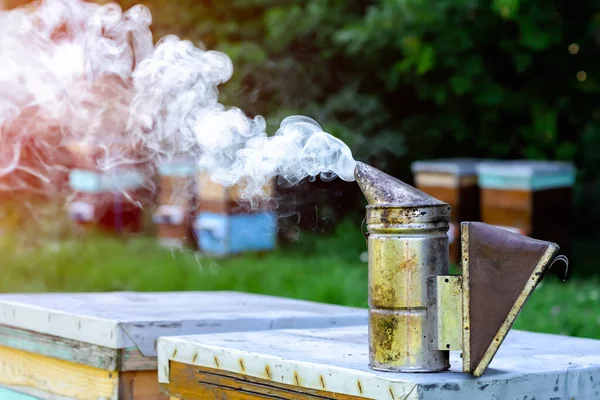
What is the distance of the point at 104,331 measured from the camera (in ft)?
6.45

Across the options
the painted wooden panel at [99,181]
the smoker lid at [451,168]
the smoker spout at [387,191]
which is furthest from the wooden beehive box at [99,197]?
the smoker spout at [387,191]

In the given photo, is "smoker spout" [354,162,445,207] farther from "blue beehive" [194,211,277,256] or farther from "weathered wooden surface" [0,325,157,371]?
"blue beehive" [194,211,277,256]

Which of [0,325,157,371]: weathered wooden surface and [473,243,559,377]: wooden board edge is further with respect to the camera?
[0,325,157,371]: weathered wooden surface

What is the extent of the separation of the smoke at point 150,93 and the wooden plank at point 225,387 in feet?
1.38

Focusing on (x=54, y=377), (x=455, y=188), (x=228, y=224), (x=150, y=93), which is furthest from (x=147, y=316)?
(x=228, y=224)

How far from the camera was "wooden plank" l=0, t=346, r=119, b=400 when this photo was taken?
2010 millimetres

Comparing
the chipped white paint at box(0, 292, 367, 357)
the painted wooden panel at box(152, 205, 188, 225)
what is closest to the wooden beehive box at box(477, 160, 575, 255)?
the painted wooden panel at box(152, 205, 188, 225)

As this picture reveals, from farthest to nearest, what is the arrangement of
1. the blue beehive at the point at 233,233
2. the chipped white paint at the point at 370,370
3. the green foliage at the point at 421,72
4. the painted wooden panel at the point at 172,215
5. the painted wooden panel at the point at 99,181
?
the painted wooden panel at the point at 99,181
the painted wooden panel at the point at 172,215
the green foliage at the point at 421,72
the blue beehive at the point at 233,233
the chipped white paint at the point at 370,370

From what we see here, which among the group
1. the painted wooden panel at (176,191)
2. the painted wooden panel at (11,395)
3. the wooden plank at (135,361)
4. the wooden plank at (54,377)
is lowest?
the painted wooden panel at (11,395)

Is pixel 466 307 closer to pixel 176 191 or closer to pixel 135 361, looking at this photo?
pixel 135 361

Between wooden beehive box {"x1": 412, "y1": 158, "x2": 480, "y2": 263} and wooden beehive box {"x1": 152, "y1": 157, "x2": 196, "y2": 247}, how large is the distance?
2.19 m

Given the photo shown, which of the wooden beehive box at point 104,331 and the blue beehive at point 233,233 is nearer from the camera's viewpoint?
the wooden beehive box at point 104,331

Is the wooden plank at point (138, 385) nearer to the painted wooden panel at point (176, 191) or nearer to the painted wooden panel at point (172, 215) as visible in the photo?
the painted wooden panel at point (176, 191)

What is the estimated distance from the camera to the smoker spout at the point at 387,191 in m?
1.48
